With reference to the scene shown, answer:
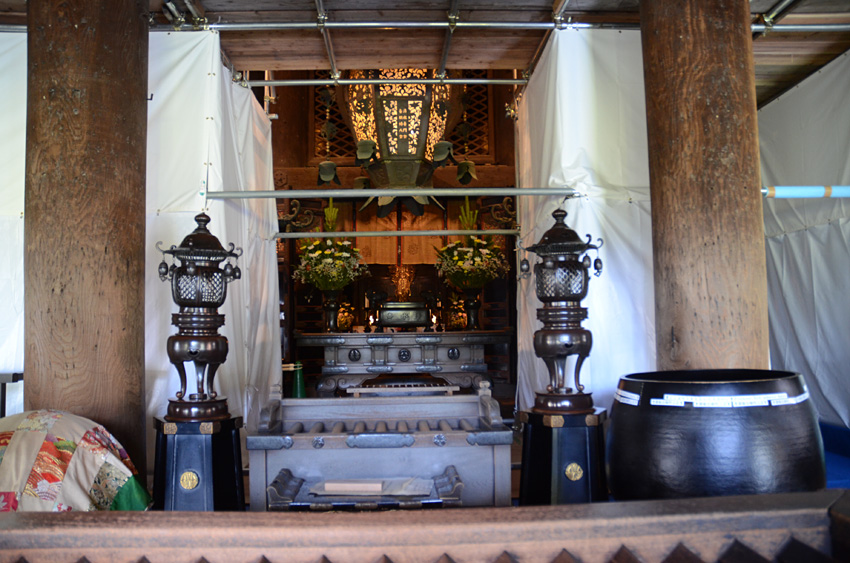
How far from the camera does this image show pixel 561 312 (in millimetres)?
2256

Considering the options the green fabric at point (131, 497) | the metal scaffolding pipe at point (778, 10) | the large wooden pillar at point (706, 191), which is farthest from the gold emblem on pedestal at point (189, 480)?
the metal scaffolding pipe at point (778, 10)

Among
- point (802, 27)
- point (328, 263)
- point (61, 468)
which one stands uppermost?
point (802, 27)

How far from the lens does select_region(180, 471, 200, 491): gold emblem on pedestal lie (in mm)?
2113

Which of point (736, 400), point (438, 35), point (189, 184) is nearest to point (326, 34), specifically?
point (438, 35)

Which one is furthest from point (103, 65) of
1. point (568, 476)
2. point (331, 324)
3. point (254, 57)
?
point (331, 324)

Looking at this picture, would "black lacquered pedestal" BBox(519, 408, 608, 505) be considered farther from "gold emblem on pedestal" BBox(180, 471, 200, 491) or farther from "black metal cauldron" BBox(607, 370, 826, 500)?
"gold emblem on pedestal" BBox(180, 471, 200, 491)

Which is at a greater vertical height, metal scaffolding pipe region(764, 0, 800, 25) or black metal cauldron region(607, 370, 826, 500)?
metal scaffolding pipe region(764, 0, 800, 25)

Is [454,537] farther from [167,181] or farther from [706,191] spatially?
[167,181]

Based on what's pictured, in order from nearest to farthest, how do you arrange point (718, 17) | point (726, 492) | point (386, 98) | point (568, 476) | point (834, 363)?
1. point (726, 492)
2. point (568, 476)
3. point (718, 17)
4. point (834, 363)
5. point (386, 98)

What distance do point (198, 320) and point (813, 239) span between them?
142 inches

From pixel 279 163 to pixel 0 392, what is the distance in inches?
207

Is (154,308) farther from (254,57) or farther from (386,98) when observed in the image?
(386,98)

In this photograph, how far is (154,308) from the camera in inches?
125

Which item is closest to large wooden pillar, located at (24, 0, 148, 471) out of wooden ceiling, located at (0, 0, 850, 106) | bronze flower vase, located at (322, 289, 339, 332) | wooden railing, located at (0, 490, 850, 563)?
wooden ceiling, located at (0, 0, 850, 106)
